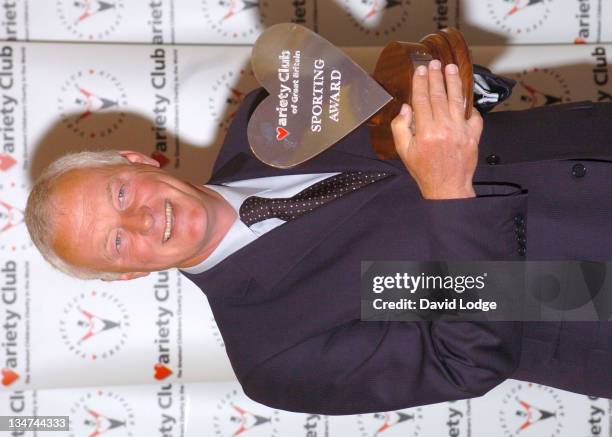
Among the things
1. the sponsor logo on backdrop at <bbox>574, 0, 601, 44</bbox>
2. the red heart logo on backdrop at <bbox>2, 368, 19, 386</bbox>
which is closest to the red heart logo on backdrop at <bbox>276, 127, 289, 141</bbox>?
the red heart logo on backdrop at <bbox>2, 368, 19, 386</bbox>

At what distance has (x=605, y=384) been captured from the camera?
1.02 metres

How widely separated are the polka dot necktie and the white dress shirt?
0.05 feet

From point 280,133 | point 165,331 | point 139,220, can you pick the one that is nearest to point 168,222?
point 139,220

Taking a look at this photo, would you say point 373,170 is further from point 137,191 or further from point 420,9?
point 420,9

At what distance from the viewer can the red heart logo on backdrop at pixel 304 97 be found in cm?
→ 92

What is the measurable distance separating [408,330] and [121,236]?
1.50ft

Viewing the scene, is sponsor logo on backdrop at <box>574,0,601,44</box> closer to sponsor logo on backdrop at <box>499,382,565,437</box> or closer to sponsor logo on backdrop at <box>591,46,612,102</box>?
sponsor logo on backdrop at <box>591,46,612,102</box>

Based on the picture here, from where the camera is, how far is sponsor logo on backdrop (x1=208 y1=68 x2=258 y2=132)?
1654 millimetres

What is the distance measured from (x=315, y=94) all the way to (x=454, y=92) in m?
0.19

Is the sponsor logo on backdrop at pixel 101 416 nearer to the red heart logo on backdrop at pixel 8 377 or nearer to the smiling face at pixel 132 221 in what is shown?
the red heart logo on backdrop at pixel 8 377

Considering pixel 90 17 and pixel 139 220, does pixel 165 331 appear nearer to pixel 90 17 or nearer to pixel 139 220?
pixel 139 220

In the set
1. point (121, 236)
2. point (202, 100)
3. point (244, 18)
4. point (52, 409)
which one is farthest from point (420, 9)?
point (52, 409)

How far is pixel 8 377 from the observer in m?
1.58

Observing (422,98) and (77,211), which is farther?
(77,211)
